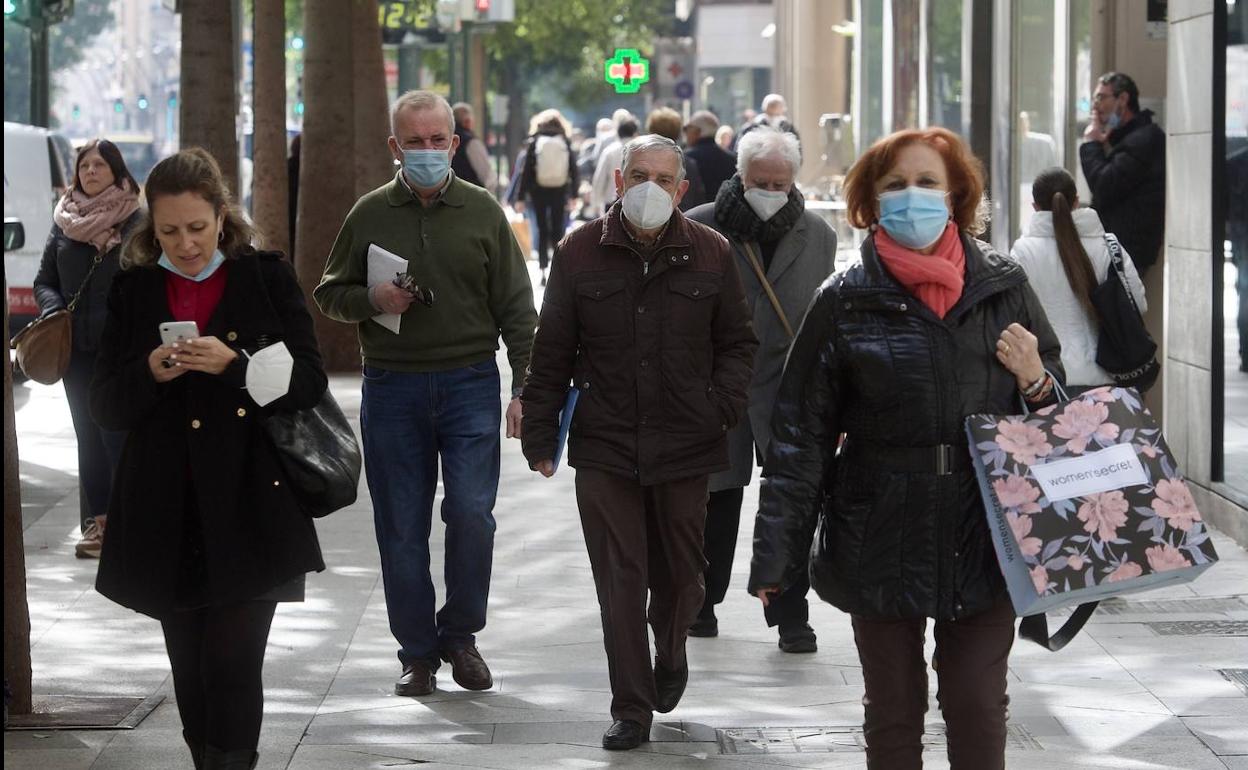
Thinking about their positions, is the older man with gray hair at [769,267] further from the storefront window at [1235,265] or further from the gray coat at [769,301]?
the storefront window at [1235,265]

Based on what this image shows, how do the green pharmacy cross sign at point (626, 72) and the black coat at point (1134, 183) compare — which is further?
the green pharmacy cross sign at point (626, 72)

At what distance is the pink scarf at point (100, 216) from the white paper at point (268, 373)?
388cm

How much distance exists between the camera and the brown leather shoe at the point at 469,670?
6.84m

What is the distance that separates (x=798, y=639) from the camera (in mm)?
7402

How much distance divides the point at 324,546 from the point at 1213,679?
4125 millimetres

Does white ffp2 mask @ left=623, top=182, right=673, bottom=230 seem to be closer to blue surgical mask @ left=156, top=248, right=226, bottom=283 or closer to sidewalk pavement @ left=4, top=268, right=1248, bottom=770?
blue surgical mask @ left=156, top=248, right=226, bottom=283

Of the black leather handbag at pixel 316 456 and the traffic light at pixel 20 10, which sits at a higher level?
the traffic light at pixel 20 10

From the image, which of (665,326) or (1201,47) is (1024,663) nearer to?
(665,326)

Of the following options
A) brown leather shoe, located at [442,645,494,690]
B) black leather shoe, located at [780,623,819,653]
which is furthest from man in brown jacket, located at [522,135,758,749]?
black leather shoe, located at [780,623,819,653]

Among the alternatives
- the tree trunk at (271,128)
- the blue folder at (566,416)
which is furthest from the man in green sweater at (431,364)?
the tree trunk at (271,128)

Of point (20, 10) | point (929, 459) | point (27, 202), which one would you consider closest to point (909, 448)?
point (929, 459)

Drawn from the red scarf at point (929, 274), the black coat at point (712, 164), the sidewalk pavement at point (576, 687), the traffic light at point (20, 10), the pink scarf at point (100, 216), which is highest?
the traffic light at point (20, 10)

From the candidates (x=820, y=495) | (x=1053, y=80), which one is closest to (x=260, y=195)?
(x=1053, y=80)

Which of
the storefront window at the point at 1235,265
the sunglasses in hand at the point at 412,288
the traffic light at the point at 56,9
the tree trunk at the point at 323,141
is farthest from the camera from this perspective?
the traffic light at the point at 56,9
